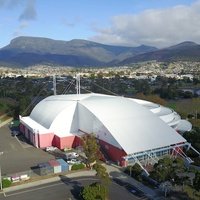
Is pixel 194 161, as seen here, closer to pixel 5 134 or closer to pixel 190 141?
pixel 190 141

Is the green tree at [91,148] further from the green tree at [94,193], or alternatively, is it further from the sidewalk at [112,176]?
the green tree at [94,193]

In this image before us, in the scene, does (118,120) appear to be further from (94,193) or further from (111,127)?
(94,193)

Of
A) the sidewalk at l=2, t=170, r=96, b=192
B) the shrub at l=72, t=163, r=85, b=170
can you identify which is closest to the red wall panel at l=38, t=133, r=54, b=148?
the shrub at l=72, t=163, r=85, b=170

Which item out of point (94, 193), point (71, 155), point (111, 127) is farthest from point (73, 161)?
point (94, 193)

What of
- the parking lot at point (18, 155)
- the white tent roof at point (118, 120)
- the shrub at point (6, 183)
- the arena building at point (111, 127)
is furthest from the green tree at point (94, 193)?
the parking lot at point (18, 155)

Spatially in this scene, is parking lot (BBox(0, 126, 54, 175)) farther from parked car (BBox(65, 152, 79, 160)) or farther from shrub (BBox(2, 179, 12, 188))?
shrub (BBox(2, 179, 12, 188))

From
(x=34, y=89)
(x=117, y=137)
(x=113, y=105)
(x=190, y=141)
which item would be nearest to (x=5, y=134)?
(x=113, y=105)
